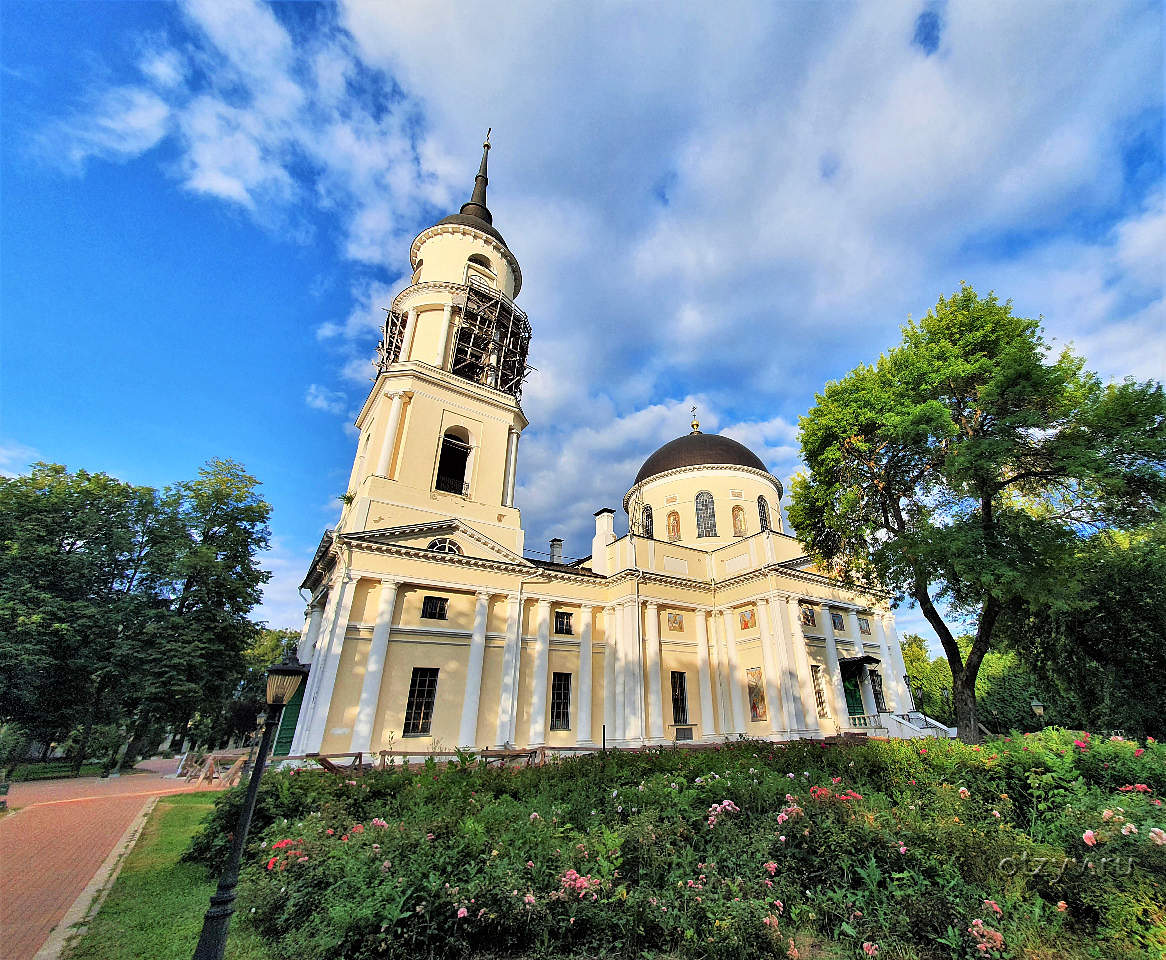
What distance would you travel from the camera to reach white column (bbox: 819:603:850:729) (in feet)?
75.0

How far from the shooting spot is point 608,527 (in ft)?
86.6

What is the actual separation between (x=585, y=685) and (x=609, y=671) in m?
1.62

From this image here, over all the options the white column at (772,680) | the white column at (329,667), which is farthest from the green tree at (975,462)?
the white column at (329,667)

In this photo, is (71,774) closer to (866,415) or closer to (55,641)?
(55,641)

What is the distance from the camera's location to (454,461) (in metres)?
25.1

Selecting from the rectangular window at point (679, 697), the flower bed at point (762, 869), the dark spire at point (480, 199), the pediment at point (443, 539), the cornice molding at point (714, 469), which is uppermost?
the dark spire at point (480, 199)

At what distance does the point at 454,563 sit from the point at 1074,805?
18.1 metres

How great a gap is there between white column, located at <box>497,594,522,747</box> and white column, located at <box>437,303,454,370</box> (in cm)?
1215

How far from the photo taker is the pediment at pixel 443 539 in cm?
1862

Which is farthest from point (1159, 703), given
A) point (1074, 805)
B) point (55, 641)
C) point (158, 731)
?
point (158, 731)

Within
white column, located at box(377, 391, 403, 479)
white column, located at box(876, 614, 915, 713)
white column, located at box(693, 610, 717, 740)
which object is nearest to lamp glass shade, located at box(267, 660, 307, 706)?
white column, located at box(377, 391, 403, 479)

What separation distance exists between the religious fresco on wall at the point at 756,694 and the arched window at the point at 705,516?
7.85m

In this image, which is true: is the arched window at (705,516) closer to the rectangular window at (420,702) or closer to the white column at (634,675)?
the white column at (634,675)

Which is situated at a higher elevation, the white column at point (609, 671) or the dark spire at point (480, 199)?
the dark spire at point (480, 199)
